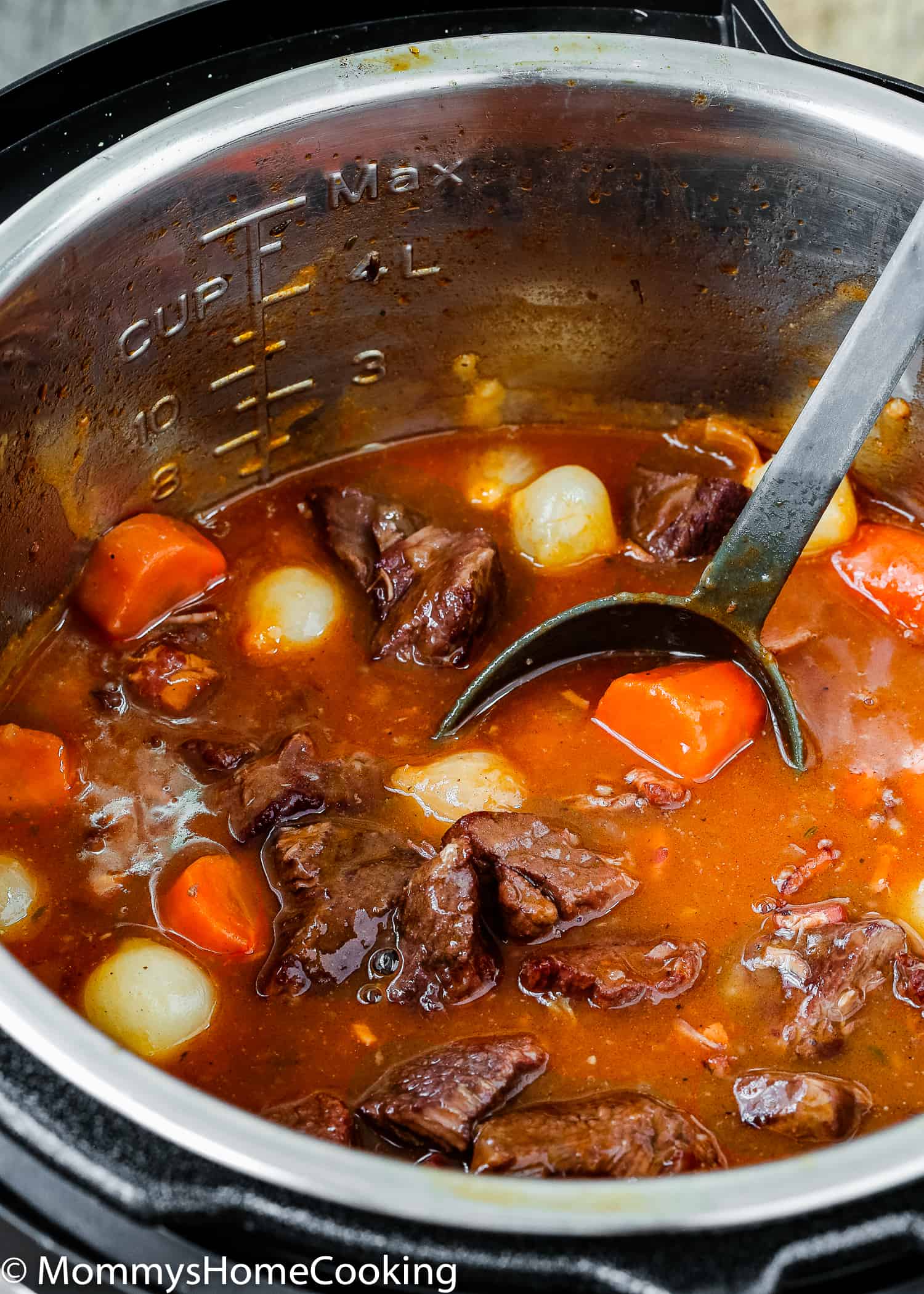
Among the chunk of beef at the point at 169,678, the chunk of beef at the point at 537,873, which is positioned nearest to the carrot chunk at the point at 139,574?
the chunk of beef at the point at 169,678

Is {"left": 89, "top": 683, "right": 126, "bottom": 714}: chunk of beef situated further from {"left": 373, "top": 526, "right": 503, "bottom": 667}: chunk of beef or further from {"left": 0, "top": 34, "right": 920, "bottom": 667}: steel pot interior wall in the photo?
{"left": 373, "top": 526, "right": 503, "bottom": 667}: chunk of beef

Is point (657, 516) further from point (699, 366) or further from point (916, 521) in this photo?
point (916, 521)

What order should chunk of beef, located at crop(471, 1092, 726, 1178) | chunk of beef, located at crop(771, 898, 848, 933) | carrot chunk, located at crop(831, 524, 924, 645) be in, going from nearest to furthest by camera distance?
chunk of beef, located at crop(471, 1092, 726, 1178) < chunk of beef, located at crop(771, 898, 848, 933) < carrot chunk, located at crop(831, 524, 924, 645)

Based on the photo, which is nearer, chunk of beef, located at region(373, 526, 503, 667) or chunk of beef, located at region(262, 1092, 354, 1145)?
chunk of beef, located at region(262, 1092, 354, 1145)

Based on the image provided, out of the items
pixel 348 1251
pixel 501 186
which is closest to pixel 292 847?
pixel 348 1251

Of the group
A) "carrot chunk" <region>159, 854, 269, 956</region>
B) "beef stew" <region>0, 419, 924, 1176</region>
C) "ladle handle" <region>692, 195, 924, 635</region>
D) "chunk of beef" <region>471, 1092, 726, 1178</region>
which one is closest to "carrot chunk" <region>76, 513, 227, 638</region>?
"beef stew" <region>0, 419, 924, 1176</region>

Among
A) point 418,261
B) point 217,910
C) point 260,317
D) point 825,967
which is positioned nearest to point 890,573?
point 825,967

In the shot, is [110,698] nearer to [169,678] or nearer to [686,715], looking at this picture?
[169,678]
